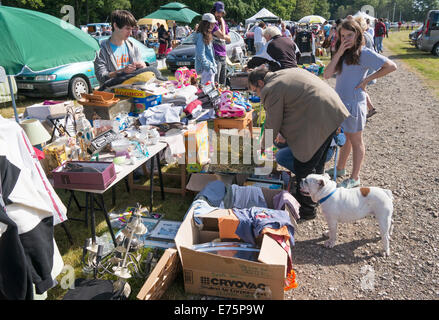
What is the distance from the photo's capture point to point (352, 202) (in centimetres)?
294

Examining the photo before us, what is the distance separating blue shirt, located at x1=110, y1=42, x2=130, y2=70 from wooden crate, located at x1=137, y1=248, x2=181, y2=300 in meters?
2.91

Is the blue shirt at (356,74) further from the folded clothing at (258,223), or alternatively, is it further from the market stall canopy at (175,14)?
the market stall canopy at (175,14)

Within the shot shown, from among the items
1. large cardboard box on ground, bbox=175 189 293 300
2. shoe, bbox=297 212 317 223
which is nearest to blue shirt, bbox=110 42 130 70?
large cardboard box on ground, bbox=175 189 293 300

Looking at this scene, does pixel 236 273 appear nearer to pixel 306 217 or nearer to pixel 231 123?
pixel 306 217

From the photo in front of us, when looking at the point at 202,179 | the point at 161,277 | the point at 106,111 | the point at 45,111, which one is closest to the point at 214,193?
the point at 202,179

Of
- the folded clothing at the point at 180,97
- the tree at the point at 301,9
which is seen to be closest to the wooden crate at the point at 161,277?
the folded clothing at the point at 180,97

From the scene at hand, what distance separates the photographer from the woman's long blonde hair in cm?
358

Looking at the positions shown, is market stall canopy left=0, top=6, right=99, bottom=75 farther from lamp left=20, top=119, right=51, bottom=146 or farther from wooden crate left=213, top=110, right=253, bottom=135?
wooden crate left=213, top=110, right=253, bottom=135

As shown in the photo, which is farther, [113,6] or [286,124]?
[113,6]

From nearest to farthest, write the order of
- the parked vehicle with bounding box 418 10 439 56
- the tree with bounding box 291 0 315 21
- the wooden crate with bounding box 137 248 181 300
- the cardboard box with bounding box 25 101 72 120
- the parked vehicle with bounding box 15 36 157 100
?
1. the wooden crate with bounding box 137 248 181 300
2. the cardboard box with bounding box 25 101 72 120
3. the parked vehicle with bounding box 15 36 157 100
4. the parked vehicle with bounding box 418 10 439 56
5. the tree with bounding box 291 0 315 21

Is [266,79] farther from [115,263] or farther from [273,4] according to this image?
[273,4]

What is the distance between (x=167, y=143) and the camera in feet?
12.4
